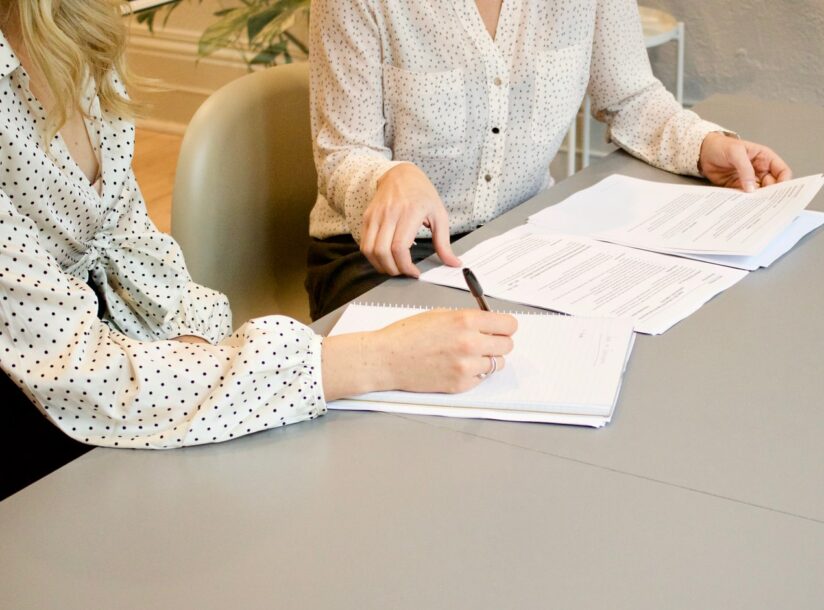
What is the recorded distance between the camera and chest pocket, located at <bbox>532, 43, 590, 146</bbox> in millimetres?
1577

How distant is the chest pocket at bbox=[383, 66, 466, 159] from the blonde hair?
445 millimetres

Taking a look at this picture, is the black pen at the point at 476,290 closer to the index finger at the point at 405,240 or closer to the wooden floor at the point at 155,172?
the index finger at the point at 405,240

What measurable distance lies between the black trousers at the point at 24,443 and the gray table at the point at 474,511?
10.4 inches

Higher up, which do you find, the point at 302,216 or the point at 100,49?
the point at 100,49

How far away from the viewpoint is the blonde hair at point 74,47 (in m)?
1.03

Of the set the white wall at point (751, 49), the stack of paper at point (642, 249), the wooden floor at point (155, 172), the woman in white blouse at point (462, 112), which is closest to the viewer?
the stack of paper at point (642, 249)

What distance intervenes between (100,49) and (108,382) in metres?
0.43

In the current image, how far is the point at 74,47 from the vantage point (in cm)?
107

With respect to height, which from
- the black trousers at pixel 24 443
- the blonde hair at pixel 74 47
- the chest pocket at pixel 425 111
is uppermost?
the blonde hair at pixel 74 47

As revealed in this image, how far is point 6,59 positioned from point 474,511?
65 centimetres

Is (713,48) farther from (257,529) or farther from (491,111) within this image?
(257,529)

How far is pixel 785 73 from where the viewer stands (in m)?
2.56

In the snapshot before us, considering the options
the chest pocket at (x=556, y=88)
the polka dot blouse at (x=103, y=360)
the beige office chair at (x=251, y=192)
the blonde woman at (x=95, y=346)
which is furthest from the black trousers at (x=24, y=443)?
the chest pocket at (x=556, y=88)

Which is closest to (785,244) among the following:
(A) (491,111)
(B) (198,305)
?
(A) (491,111)
